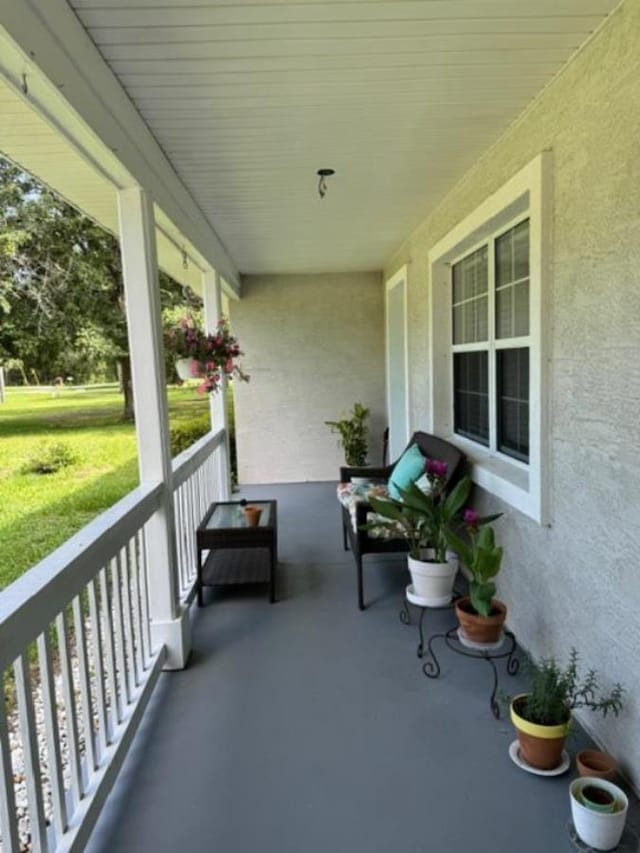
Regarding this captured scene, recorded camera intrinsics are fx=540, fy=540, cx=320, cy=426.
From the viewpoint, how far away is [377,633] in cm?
293

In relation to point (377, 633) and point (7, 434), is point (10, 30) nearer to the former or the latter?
point (377, 633)

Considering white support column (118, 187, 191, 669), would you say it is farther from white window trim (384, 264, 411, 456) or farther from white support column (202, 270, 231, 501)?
white window trim (384, 264, 411, 456)

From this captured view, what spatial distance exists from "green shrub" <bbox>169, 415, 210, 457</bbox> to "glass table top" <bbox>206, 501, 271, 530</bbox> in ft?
9.43

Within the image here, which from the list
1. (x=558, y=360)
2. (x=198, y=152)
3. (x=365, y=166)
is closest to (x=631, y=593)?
(x=558, y=360)

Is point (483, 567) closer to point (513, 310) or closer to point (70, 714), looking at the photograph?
point (513, 310)

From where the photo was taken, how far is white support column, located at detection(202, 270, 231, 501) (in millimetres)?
4621

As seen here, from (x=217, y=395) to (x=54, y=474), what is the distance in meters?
3.03

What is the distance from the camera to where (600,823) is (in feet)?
4.95

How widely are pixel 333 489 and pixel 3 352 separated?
3992 millimetres

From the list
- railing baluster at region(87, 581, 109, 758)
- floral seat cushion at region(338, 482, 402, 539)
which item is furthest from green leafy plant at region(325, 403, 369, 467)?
railing baluster at region(87, 581, 109, 758)

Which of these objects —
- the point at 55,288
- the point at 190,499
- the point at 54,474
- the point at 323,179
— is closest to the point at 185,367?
the point at 190,499

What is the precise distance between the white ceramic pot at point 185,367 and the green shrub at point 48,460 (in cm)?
406

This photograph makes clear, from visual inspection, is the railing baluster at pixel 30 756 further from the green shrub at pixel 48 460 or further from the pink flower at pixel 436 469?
the green shrub at pixel 48 460

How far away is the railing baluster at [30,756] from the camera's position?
4.42 feet
